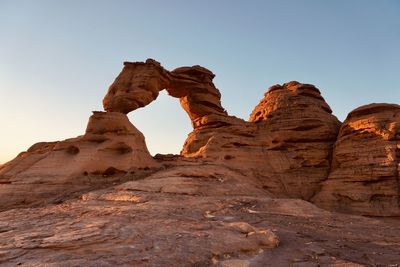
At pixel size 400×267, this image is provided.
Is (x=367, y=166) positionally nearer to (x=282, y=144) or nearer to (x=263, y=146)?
(x=282, y=144)

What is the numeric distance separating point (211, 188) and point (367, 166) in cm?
1309

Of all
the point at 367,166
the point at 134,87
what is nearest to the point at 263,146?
the point at 367,166

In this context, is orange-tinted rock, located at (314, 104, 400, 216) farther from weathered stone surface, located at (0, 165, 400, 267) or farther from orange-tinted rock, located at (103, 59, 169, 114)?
orange-tinted rock, located at (103, 59, 169, 114)

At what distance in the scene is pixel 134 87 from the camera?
27109mm

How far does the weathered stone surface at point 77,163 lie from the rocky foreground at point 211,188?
0.09 m

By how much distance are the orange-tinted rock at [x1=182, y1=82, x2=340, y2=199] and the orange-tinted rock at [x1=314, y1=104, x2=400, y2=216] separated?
143 centimetres

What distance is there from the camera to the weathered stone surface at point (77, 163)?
17.5 metres

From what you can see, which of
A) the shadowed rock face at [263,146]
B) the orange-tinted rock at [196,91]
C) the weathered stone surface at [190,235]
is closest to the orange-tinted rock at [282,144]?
the shadowed rock face at [263,146]

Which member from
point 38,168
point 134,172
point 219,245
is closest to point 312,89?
point 134,172

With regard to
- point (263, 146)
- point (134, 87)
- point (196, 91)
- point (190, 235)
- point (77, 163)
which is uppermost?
point (196, 91)

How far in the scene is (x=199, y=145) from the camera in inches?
1118

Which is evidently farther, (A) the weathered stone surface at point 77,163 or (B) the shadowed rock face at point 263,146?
(B) the shadowed rock face at point 263,146

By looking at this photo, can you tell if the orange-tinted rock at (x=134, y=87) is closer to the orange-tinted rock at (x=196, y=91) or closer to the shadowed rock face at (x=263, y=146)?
the shadowed rock face at (x=263, y=146)

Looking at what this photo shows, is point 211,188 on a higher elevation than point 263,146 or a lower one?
lower
